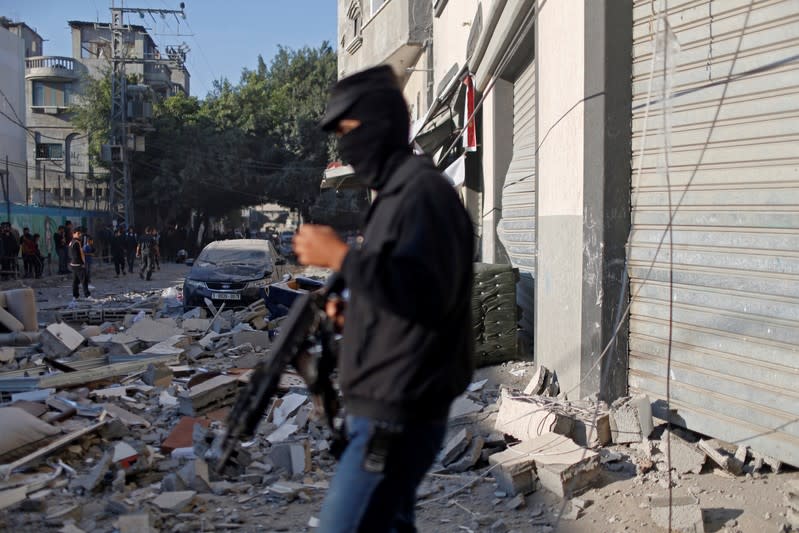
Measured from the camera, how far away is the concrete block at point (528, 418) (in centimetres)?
508

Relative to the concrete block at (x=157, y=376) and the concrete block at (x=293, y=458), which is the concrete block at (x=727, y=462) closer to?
the concrete block at (x=293, y=458)

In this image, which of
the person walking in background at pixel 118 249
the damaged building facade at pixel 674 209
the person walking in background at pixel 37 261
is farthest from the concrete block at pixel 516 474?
the person walking in background at pixel 118 249

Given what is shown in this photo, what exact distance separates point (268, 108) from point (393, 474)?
1894 inches

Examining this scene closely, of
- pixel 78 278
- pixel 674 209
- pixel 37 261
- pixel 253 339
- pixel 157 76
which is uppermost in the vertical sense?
pixel 157 76

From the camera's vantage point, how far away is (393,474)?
6.83 feet

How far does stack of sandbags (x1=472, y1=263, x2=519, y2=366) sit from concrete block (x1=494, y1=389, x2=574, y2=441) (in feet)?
7.03

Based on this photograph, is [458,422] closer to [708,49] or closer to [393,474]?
[708,49]

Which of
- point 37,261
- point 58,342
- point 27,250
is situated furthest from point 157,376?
point 37,261

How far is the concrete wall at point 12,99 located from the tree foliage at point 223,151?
5.47 meters

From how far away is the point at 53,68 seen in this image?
54.3m

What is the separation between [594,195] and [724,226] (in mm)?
1031

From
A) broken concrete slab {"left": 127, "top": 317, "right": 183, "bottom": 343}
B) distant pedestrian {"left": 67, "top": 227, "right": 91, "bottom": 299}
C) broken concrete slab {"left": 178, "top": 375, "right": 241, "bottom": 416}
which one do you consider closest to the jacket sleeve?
broken concrete slab {"left": 178, "top": 375, "right": 241, "bottom": 416}

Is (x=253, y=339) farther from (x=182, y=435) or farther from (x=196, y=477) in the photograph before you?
(x=196, y=477)

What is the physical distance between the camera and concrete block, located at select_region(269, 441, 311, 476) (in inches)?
208
